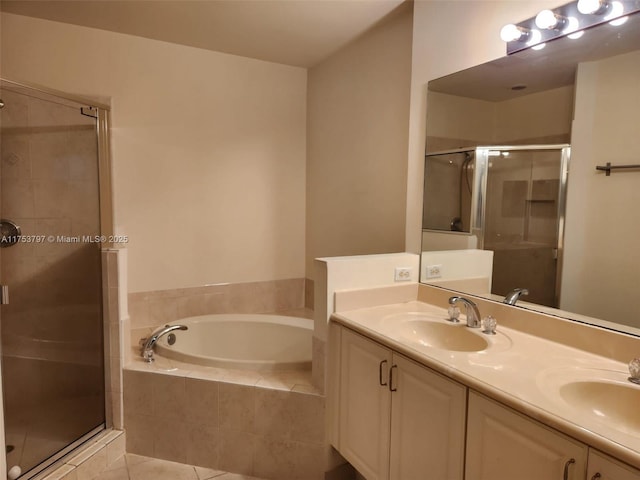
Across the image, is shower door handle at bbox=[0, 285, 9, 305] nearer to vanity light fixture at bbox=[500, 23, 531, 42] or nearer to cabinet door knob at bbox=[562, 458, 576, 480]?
cabinet door knob at bbox=[562, 458, 576, 480]

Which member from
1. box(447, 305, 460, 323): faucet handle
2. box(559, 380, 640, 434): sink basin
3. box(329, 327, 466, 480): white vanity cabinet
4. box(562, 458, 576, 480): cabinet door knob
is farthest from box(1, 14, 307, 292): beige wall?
box(562, 458, 576, 480): cabinet door knob

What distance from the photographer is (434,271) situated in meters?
2.08

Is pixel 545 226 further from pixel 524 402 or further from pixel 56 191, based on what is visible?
pixel 56 191

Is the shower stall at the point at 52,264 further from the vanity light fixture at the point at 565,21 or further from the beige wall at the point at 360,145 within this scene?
the vanity light fixture at the point at 565,21

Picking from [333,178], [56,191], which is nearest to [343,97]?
[333,178]

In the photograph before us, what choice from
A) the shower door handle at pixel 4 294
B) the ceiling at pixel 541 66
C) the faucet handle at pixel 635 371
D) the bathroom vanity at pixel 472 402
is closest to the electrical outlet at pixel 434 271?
the bathroom vanity at pixel 472 402

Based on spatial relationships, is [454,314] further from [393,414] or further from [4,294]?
[4,294]

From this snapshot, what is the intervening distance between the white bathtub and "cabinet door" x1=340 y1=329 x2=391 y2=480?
0.99 metres

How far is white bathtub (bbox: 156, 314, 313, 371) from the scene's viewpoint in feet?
9.23

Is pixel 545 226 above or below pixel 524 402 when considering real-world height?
above

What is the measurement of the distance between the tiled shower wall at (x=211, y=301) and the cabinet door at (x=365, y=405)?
156 cm

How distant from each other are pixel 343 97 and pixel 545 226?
186 centimetres

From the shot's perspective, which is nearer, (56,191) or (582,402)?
(582,402)

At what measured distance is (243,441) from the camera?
2.05 meters
